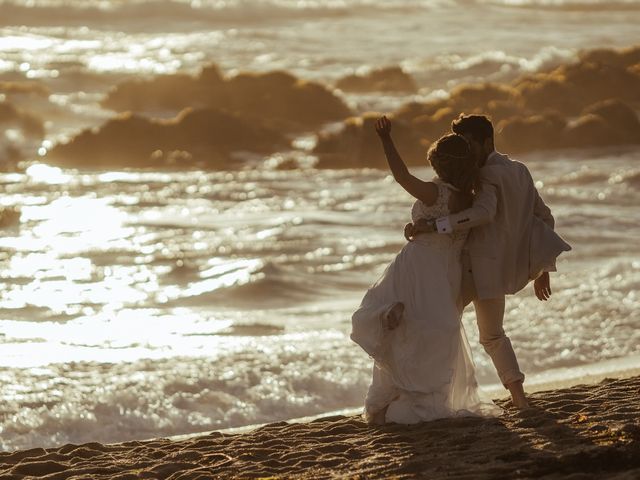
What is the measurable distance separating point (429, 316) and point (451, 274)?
0.79 feet

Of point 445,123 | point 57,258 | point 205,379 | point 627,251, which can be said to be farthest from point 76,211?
point 445,123

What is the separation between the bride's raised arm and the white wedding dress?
0.17ft

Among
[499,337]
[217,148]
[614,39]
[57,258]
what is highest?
[614,39]

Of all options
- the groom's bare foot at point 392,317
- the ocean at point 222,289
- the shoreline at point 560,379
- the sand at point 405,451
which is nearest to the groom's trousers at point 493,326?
the sand at point 405,451

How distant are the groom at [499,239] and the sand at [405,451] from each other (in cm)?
58

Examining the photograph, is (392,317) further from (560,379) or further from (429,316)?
(560,379)

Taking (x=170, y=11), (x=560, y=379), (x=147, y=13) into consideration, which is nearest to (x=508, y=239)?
(x=560, y=379)

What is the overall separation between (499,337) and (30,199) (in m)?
14.0

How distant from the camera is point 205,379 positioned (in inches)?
358

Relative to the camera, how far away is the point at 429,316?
6.42m

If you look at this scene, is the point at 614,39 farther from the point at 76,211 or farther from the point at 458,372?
the point at 458,372

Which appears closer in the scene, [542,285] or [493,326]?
[493,326]

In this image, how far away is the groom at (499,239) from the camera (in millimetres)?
6477

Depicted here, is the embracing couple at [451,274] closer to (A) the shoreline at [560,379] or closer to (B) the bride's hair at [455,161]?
(B) the bride's hair at [455,161]
